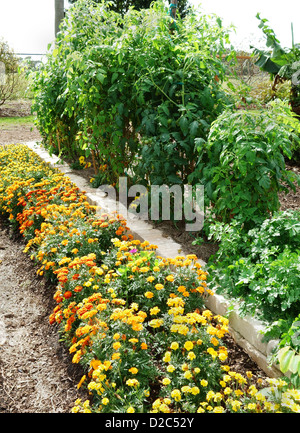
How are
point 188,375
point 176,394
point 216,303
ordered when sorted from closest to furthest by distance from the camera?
Answer: point 176,394, point 188,375, point 216,303

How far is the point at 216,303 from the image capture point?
2.76 meters

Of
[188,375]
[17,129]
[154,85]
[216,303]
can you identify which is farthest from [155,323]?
[17,129]

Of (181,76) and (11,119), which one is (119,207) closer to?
(181,76)

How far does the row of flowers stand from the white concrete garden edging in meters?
0.11

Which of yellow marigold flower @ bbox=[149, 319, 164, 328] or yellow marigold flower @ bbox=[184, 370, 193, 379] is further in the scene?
yellow marigold flower @ bbox=[149, 319, 164, 328]

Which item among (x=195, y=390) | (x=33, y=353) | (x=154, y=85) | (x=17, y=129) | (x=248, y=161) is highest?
(x=154, y=85)

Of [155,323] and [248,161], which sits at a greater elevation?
[248,161]

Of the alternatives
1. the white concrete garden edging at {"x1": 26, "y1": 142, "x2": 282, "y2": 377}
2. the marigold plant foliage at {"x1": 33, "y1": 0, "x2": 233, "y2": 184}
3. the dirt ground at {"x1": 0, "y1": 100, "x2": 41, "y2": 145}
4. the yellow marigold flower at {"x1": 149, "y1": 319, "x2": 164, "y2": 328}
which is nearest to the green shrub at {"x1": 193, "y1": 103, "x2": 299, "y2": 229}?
the marigold plant foliage at {"x1": 33, "y1": 0, "x2": 233, "y2": 184}

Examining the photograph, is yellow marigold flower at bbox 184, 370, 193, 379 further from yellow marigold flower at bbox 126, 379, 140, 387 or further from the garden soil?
the garden soil

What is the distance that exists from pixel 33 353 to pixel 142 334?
0.93 metres

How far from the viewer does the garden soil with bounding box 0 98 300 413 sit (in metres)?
2.35

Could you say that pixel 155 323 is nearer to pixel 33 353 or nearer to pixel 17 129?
pixel 33 353

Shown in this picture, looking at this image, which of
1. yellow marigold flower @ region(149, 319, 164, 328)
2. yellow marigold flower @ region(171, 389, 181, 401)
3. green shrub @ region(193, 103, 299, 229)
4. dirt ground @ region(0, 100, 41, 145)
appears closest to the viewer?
yellow marigold flower @ region(171, 389, 181, 401)

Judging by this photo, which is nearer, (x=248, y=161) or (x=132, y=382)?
(x=132, y=382)
